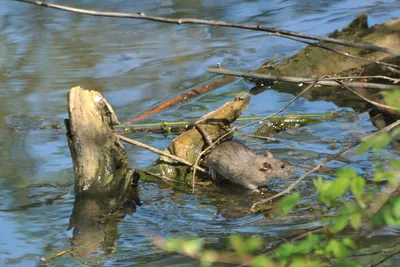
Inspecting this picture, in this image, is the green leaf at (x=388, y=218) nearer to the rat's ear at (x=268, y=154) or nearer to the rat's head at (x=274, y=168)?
the rat's head at (x=274, y=168)

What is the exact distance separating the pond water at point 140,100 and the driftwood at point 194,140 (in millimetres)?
229

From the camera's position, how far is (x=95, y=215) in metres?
6.38

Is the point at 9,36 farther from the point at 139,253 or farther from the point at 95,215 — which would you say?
the point at 139,253

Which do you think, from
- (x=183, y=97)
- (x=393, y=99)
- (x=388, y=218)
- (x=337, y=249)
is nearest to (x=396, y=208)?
(x=388, y=218)

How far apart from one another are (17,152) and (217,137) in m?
1.83

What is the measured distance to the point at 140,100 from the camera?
934cm

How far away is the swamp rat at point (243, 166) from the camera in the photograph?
6.98m

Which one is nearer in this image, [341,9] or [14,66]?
[14,66]

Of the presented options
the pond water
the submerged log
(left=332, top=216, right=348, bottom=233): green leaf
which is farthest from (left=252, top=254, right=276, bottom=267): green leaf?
the submerged log

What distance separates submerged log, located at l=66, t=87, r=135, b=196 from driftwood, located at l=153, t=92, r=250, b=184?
1.57 feet

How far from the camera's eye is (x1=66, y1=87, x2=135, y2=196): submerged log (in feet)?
21.3

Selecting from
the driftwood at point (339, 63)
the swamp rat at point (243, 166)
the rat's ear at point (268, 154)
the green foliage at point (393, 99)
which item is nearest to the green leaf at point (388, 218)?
the green foliage at point (393, 99)

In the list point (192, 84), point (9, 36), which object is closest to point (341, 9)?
point (192, 84)

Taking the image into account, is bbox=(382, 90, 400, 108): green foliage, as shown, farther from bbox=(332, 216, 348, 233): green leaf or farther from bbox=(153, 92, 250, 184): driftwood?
bbox=(153, 92, 250, 184): driftwood
